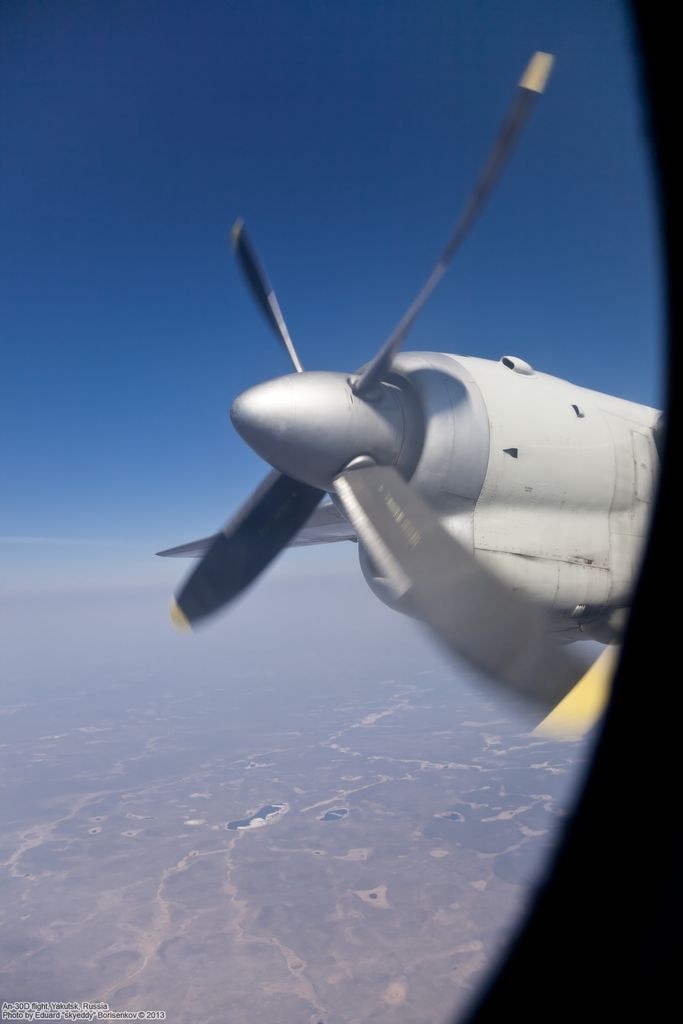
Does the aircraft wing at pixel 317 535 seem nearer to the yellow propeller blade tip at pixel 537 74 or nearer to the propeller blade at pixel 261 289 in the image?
the propeller blade at pixel 261 289

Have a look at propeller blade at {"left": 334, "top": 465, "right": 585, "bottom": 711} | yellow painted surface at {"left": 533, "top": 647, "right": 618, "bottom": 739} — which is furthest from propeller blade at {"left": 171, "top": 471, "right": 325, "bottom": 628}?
yellow painted surface at {"left": 533, "top": 647, "right": 618, "bottom": 739}

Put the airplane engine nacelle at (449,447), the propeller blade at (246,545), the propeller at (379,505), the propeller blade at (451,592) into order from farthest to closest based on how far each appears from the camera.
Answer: the propeller blade at (246,545), the airplane engine nacelle at (449,447), the propeller at (379,505), the propeller blade at (451,592)

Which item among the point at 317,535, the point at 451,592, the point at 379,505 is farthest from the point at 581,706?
the point at 317,535

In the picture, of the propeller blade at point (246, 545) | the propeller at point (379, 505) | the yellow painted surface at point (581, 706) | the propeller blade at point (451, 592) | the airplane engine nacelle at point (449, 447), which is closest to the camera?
the yellow painted surface at point (581, 706)

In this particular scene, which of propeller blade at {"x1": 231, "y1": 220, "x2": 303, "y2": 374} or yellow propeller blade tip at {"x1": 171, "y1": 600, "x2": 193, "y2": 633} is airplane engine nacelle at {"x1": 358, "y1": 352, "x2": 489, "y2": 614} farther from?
yellow propeller blade tip at {"x1": 171, "y1": 600, "x2": 193, "y2": 633}

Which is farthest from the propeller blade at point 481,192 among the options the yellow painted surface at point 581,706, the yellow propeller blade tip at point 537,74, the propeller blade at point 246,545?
the yellow painted surface at point 581,706

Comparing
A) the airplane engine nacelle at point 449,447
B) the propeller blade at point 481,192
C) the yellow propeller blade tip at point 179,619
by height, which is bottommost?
the yellow propeller blade tip at point 179,619

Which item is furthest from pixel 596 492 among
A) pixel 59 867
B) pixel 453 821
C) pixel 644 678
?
pixel 59 867
